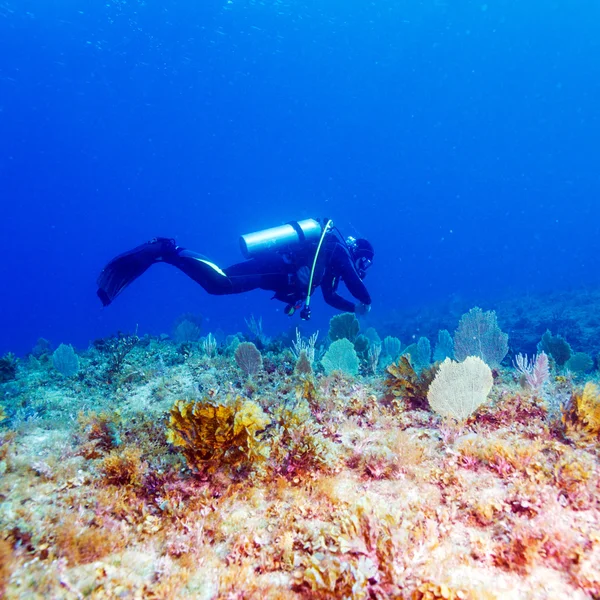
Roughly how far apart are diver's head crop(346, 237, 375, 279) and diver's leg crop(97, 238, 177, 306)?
4098 millimetres

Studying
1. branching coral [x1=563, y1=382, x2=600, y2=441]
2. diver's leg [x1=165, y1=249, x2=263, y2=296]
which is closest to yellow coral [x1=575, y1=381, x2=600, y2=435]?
branching coral [x1=563, y1=382, x2=600, y2=441]

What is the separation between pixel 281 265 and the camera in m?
7.73

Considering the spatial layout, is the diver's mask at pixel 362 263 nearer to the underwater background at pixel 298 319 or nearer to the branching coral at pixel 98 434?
the underwater background at pixel 298 319

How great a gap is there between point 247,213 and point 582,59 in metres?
133

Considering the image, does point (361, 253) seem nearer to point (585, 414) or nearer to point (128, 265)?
point (128, 265)

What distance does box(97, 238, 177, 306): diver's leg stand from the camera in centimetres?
680

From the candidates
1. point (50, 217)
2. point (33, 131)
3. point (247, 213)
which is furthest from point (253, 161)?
point (50, 217)

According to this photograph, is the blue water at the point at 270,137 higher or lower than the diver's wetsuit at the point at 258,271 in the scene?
higher

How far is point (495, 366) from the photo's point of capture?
6648 mm

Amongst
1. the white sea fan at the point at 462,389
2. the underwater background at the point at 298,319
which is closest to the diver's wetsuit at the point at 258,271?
the underwater background at the point at 298,319

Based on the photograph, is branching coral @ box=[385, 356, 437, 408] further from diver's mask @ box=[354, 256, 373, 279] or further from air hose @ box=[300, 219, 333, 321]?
diver's mask @ box=[354, 256, 373, 279]

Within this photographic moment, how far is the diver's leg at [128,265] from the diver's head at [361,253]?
410 cm

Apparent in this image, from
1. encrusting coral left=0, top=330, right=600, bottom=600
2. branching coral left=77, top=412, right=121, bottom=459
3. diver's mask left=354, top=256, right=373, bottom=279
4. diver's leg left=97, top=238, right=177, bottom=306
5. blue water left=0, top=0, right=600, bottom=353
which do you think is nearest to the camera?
encrusting coral left=0, top=330, right=600, bottom=600

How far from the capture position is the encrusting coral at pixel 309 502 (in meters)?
2.18
